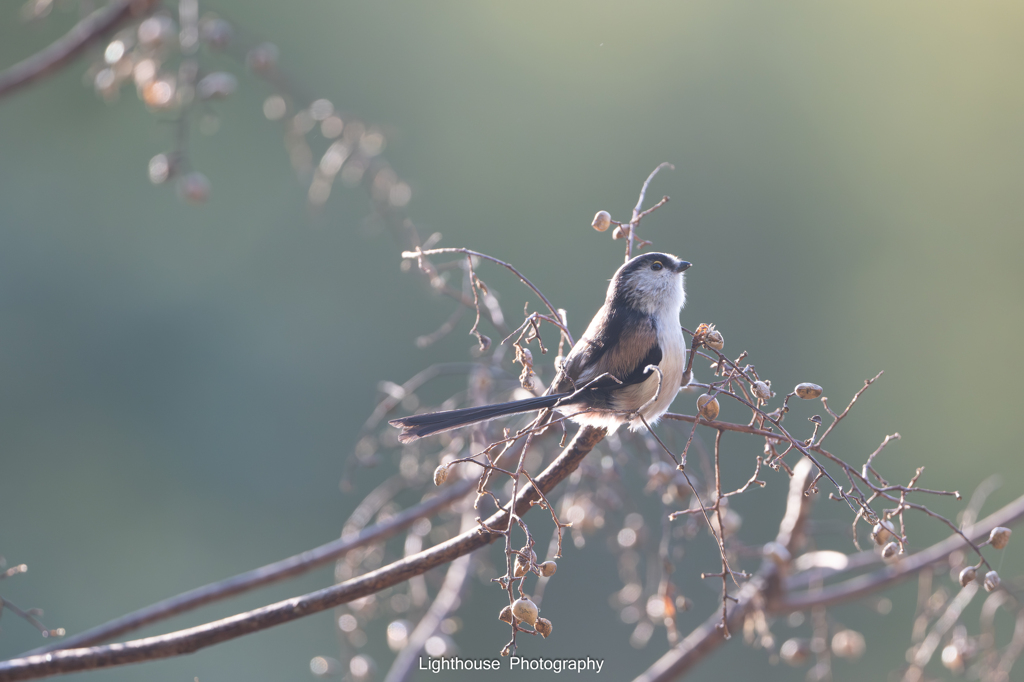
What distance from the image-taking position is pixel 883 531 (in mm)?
939

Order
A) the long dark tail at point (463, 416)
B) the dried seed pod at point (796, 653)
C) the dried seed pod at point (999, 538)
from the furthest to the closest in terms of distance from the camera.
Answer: the dried seed pod at point (796, 653) < the long dark tail at point (463, 416) < the dried seed pod at point (999, 538)

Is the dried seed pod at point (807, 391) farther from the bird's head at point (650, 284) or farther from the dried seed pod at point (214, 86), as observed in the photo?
the dried seed pod at point (214, 86)

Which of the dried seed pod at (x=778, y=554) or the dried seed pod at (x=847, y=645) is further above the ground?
the dried seed pod at (x=778, y=554)

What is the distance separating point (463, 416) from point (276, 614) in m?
0.48

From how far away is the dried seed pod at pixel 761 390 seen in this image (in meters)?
0.98

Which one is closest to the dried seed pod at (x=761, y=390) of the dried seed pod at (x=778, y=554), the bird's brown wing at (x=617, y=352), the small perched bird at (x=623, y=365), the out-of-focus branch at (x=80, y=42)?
the small perched bird at (x=623, y=365)

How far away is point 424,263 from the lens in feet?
3.64

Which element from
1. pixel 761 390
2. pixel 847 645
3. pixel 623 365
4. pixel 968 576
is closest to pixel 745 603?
pixel 847 645

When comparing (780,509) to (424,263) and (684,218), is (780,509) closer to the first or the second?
(684,218)

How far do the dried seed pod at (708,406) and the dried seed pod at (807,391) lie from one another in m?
0.11

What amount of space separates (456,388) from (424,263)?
4322 millimetres

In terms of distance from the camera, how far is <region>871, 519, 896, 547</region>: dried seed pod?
35.5 inches

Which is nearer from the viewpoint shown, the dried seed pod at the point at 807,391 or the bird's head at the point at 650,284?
the dried seed pod at the point at 807,391

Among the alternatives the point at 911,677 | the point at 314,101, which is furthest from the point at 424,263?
the point at 911,677
